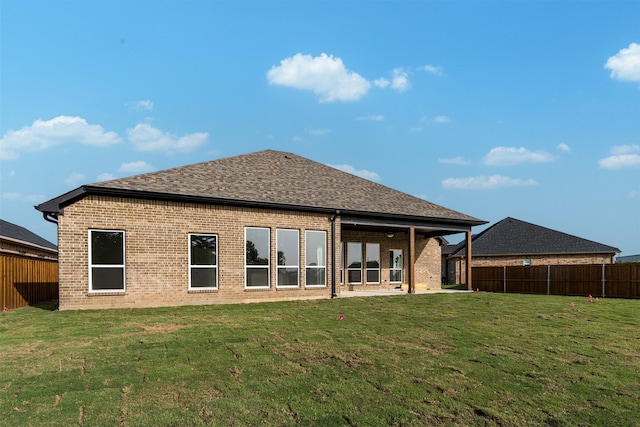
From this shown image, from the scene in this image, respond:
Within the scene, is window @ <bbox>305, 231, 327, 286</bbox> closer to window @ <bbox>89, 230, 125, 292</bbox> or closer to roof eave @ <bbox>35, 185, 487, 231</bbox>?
roof eave @ <bbox>35, 185, 487, 231</bbox>

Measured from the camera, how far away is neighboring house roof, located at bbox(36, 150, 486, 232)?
46.5ft

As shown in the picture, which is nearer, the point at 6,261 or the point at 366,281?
the point at 6,261

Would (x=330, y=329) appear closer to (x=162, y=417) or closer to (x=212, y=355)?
(x=212, y=355)

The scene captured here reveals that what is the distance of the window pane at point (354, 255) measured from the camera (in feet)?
73.8

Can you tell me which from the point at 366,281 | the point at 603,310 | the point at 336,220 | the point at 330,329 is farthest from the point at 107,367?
the point at 366,281

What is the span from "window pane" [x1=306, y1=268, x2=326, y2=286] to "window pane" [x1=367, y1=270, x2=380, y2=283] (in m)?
5.85

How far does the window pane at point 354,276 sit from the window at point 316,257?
4.72m

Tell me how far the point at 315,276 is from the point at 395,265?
25.7 feet

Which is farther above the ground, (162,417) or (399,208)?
(399,208)

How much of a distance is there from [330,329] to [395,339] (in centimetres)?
167

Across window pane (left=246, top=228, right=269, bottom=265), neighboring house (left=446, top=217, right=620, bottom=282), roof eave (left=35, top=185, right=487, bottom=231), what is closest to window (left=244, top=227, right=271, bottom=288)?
window pane (left=246, top=228, right=269, bottom=265)

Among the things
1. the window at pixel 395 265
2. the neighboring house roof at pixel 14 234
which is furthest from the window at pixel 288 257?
the neighboring house roof at pixel 14 234

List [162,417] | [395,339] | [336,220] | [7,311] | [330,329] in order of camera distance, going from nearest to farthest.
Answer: [162,417], [395,339], [330,329], [7,311], [336,220]

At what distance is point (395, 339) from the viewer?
27.9 feet
